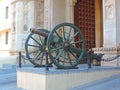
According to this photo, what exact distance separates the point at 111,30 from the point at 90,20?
5.79 meters

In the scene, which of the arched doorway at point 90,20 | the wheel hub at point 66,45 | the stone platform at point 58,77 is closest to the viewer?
the stone platform at point 58,77

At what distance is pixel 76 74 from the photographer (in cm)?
707

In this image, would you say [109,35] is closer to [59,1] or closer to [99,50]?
[99,50]

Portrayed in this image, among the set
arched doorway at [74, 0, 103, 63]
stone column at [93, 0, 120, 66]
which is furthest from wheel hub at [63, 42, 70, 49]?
arched doorway at [74, 0, 103, 63]

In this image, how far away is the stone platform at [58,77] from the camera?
6.58 meters

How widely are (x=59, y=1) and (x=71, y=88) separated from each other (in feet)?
29.4

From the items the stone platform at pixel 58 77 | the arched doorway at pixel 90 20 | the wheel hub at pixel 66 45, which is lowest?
the stone platform at pixel 58 77

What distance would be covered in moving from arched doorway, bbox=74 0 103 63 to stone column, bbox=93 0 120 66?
505 centimetres

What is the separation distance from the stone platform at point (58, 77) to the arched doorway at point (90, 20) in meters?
7.60

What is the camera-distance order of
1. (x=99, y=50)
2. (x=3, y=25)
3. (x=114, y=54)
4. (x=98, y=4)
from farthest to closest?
1. (x=3, y=25)
2. (x=98, y=4)
3. (x=99, y=50)
4. (x=114, y=54)

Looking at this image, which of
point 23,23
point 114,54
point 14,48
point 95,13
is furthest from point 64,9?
point 114,54

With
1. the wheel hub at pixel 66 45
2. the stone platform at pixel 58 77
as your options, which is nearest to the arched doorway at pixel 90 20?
the stone platform at pixel 58 77

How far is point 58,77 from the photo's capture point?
6.73m

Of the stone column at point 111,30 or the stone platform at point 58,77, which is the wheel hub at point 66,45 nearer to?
the stone platform at point 58,77
